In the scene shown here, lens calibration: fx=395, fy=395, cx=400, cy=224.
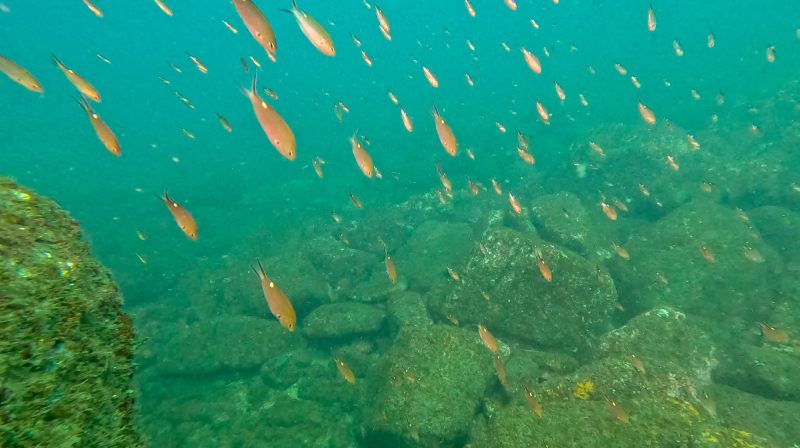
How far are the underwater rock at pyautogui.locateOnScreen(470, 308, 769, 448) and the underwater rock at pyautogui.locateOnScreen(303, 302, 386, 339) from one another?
4.36 metres

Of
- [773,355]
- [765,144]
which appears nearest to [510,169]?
[765,144]

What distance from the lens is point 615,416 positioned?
4.63 meters

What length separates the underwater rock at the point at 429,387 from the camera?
5.84m

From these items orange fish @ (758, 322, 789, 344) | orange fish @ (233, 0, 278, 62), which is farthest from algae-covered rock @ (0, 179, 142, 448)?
orange fish @ (758, 322, 789, 344)

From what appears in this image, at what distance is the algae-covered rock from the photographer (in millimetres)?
1663

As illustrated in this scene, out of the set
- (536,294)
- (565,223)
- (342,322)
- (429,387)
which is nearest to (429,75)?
(536,294)

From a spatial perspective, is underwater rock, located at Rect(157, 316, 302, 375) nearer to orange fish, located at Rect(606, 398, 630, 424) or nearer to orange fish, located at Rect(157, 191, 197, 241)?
orange fish, located at Rect(157, 191, 197, 241)

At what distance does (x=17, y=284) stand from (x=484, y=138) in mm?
26708

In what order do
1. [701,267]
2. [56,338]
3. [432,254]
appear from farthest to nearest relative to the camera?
[432,254]
[701,267]
[56,338]

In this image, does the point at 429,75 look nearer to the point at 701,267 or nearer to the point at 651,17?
the point at 651,17

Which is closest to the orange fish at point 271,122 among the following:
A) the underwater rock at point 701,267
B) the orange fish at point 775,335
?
the orange fish at point 775,335

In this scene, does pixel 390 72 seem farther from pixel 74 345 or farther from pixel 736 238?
pixel 74 345

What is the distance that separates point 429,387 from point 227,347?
19.8 feet

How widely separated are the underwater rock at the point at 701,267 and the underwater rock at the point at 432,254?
13.4ft
